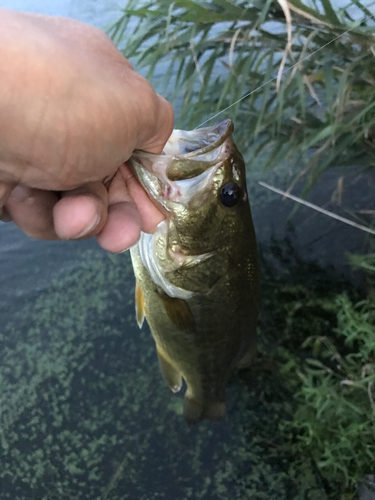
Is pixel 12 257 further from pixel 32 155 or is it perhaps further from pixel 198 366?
pixel 32 155

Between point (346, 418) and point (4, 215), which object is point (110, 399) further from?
point (4, 215)

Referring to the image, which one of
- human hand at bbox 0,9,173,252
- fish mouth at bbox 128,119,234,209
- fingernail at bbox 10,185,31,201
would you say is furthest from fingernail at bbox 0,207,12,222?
fish mouth at bbox 128,119,234,209

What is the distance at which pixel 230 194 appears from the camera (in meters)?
0.98

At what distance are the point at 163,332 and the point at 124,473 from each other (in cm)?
85

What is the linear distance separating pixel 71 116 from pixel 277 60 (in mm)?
1270

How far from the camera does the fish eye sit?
0.96 metres

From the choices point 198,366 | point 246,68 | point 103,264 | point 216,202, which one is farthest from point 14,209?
point 103,264

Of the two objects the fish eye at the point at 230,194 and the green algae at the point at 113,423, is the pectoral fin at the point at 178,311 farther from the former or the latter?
the green algae at the point at 113,423

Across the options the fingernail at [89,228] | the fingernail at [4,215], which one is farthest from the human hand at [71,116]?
the fingernail at [4,215]

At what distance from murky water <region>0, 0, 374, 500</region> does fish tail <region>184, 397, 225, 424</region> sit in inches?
8.3

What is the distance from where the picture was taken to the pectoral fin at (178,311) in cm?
117

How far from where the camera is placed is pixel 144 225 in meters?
1.02

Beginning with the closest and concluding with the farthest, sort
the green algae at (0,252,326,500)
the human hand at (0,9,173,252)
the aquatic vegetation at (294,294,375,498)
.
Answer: the human hand at (0,9,173,252) < the aquatic vegetation at (294,294,375,498) < the green algae at (0,252,326,500)

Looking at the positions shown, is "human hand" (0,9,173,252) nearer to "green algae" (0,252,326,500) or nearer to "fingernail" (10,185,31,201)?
"fingernail" (10,185,31,201)
